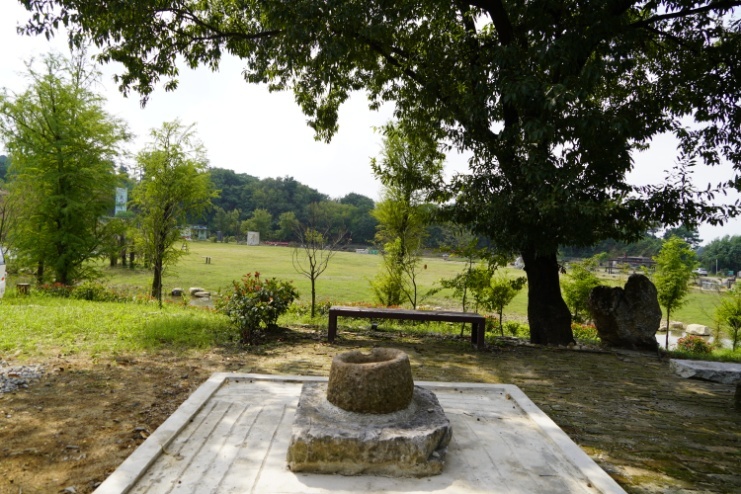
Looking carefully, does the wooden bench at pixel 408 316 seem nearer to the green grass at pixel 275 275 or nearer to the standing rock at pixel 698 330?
the green grass at pixel 275 275

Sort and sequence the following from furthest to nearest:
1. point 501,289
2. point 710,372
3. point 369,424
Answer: point 501,289, point 710,372, point 369,424

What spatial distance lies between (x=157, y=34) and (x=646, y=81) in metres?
8.73

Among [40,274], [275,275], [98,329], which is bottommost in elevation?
[275,275]

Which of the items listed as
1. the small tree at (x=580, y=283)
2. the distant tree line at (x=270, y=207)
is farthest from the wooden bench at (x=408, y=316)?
the distant tree line at (x=270, y=207)

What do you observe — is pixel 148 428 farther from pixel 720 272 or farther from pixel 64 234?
pixel 720 272

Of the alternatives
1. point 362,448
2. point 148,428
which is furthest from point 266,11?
point 362,448

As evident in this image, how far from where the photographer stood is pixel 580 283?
13156mm

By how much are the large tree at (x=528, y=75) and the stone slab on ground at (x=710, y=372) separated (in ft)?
6.98

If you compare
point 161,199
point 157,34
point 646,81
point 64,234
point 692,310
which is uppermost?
point 157,34

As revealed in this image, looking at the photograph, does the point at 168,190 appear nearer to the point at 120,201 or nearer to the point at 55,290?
the point at 55,290

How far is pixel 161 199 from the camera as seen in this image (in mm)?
13406

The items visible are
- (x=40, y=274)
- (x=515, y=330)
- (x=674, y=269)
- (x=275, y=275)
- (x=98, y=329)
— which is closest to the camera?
(x=98, y=329)

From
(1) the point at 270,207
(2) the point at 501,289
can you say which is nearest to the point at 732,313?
(2) the point at 501,289

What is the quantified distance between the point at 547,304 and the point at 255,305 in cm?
531
